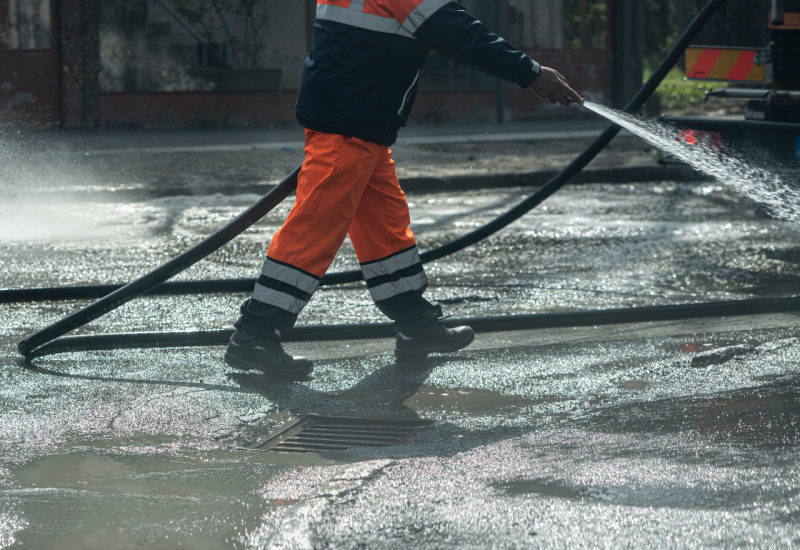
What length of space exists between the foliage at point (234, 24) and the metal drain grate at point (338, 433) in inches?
446

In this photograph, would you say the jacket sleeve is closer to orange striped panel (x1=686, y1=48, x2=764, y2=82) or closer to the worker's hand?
the worker's hand

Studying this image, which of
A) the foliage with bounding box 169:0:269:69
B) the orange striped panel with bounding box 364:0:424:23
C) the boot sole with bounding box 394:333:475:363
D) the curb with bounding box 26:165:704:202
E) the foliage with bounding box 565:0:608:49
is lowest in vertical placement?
the boot sole with bounding box 394:333:475:363

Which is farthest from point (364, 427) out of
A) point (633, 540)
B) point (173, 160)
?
point (173, 160)

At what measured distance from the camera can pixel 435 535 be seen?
195 cm

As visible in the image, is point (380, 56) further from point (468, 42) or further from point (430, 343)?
point (430, 343)

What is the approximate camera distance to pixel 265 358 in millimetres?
3223

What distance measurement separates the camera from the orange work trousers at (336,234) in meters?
3.11

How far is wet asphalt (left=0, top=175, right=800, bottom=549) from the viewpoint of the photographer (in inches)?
78.9

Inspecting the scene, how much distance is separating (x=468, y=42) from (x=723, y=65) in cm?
306

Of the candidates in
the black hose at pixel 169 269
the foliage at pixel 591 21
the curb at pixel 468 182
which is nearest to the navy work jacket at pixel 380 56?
the black hose at pixel 169 269

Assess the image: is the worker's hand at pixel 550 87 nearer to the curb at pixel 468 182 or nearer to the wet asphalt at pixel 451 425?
the wet asphalt at pixel 451 425

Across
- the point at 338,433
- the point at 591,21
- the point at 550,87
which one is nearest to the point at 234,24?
the point at 591,21

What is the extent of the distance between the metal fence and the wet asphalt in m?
8.34

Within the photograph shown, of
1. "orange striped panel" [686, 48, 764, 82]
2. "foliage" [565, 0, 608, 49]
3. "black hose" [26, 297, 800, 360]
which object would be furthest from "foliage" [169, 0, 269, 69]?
"black hose" [26, 297, 800, 360]
